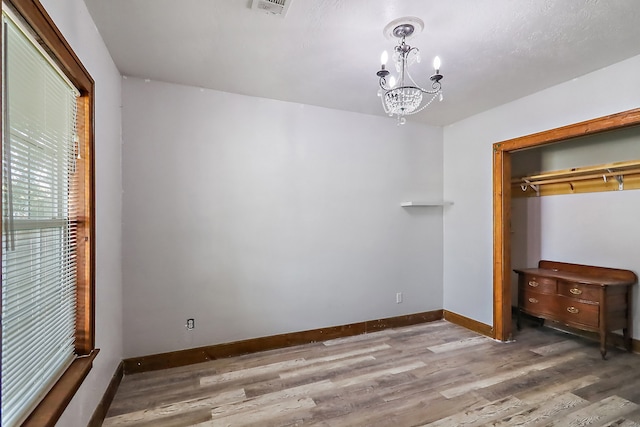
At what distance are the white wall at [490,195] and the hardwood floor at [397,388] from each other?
2.49 feet

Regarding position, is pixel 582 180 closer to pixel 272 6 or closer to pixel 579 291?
pixel 579 291

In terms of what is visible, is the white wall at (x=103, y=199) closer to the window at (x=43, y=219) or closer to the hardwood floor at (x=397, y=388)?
the window at (x=43, y=219)

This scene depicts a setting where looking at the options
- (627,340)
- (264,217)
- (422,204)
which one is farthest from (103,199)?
(627,340)

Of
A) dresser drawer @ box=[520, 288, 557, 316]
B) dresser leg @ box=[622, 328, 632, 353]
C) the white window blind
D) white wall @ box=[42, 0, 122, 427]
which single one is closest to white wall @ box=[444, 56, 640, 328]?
dresser leg @ box=[622, 328, 632, 353]

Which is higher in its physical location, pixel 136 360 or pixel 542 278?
pixel 542 278

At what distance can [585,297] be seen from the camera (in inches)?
121

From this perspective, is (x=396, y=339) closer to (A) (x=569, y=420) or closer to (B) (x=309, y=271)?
(B) (x=309, y=271)

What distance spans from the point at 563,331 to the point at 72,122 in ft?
16.5

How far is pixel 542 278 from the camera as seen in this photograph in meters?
3.42

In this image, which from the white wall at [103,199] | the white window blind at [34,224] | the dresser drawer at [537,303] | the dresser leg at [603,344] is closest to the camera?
the white window blind at [34,224]

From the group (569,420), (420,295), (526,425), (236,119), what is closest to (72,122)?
(236,119)

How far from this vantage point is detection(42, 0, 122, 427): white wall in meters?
1.65

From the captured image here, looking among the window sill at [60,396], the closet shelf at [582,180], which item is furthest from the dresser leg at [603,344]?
the window sill at [60,396]

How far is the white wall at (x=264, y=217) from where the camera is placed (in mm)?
2742
